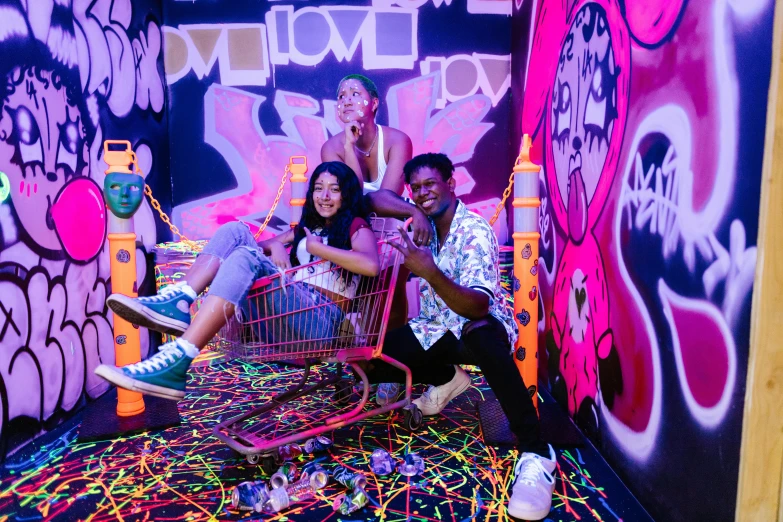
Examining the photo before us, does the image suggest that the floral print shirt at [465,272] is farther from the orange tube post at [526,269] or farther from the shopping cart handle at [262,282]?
the shopping cart handle at [262,282]

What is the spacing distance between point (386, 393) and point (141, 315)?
153 cm

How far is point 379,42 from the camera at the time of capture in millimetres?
4969

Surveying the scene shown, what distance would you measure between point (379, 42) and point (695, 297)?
3.94 m

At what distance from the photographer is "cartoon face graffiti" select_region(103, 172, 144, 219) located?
3.09 m

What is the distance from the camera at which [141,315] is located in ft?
7.70

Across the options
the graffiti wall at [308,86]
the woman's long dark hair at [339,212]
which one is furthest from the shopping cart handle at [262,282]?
the graffiti wall at [308,86]

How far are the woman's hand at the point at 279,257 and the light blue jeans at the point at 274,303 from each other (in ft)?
0.44

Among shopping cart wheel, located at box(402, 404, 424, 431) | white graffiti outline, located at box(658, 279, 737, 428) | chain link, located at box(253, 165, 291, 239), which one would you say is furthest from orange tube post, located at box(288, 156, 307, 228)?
white graffiti outline, located at box(658, 279, 737, 428)

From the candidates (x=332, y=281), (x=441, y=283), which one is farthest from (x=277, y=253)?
(x=441, y=283)

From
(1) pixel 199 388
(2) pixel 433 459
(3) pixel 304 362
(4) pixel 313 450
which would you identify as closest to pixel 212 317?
(3) pixel 304 362

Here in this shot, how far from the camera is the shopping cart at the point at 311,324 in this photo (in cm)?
249

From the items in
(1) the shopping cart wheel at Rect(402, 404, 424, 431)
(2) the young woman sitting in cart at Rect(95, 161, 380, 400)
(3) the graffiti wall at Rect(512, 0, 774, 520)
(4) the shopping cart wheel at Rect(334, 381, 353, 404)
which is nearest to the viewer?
(3) the graffiti wall at Rect(512, 0, 774, 520)

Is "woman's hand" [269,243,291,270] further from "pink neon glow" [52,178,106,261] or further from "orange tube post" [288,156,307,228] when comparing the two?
"orange tube post" [288,156,307,228]

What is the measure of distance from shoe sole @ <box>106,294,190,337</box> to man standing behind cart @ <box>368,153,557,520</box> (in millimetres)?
1050
